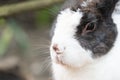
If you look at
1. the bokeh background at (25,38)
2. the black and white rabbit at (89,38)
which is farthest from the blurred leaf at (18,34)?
the black and white rabbit at (89,38)

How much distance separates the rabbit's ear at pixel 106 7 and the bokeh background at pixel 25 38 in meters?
0.37

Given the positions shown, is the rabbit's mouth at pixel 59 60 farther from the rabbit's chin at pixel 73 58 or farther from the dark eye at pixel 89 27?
the dark eye at pixel 89 27

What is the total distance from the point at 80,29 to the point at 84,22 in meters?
0.04

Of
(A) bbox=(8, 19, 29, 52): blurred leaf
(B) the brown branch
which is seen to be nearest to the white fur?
(B) the brown branch

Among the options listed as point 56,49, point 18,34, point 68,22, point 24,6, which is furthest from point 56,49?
point 18,34

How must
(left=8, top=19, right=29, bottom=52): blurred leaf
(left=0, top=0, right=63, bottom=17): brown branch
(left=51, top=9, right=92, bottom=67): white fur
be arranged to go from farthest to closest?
1. (left=8, top=19, right=29, bottom=52): blurred leaf
2. (left=0, top=0, right=63, bottom=17): brown branch
3. (left=51, top=9, right=92, bottom=67): white fur

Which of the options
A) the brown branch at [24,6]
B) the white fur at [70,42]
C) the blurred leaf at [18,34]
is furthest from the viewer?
the blurred leaf at [18,34]

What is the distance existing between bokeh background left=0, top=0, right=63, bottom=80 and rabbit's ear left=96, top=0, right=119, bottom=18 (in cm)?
37

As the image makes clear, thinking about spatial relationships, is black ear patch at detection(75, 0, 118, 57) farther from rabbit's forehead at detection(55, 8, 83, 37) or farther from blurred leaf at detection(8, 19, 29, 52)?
blurred leaf at detection(8, 19, 29, 52)

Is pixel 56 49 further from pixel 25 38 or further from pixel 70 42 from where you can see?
pixel 25 38

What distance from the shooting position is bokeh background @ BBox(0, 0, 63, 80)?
13.4 ft

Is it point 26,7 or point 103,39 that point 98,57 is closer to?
point 103,39

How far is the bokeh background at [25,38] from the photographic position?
13.4 ft

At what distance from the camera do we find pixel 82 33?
119 inches
